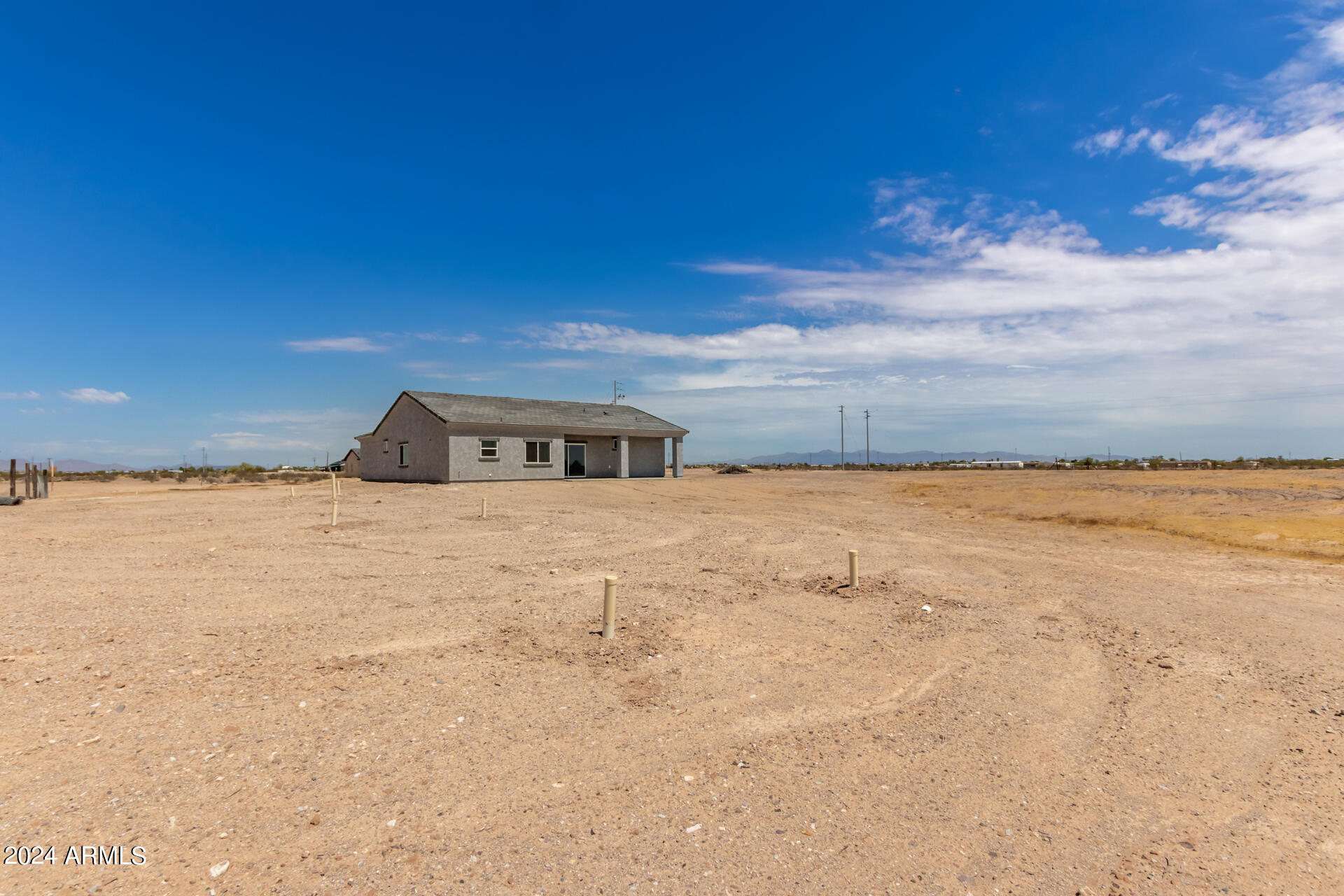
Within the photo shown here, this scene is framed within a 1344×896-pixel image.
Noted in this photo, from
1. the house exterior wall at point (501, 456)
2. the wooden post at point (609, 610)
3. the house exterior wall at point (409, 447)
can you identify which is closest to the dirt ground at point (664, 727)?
the wooden post at point (609, 610)

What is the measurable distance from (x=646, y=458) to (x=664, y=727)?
110ft

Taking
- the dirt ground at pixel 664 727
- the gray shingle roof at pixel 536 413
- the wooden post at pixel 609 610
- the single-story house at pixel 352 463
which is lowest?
the dirt ground at pixel 664 727

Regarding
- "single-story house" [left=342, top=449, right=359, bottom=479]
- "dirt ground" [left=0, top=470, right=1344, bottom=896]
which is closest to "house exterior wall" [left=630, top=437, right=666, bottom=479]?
"single-story house" [left=342, top=449, right=359, bottom=479]

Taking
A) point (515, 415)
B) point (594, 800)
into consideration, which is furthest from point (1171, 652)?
point (515, 415)

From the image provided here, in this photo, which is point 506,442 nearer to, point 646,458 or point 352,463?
point 646,458

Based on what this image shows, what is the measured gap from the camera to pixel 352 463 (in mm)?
41219

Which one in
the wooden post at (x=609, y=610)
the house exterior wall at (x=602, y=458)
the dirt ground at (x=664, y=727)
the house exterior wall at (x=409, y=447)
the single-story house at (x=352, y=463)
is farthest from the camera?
the single-story house at (x=352, y=463)

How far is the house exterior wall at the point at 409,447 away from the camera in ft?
97.8

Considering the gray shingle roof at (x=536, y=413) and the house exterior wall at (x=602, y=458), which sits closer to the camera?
the gray shingle roof at (x=536, y=413)

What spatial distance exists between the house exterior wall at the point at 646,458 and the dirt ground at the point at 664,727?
86.5ft

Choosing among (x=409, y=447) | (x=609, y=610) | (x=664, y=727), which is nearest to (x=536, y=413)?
(x=409, y=447)

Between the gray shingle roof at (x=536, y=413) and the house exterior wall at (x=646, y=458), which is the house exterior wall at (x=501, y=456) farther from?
the house exterior wall at (x=646, y=458)

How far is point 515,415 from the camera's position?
33.4 metres

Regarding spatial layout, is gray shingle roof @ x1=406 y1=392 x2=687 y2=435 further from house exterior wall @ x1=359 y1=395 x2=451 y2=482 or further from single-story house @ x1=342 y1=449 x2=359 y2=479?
single-story house @ x1=342 y1=449 x2=359 y2=479
